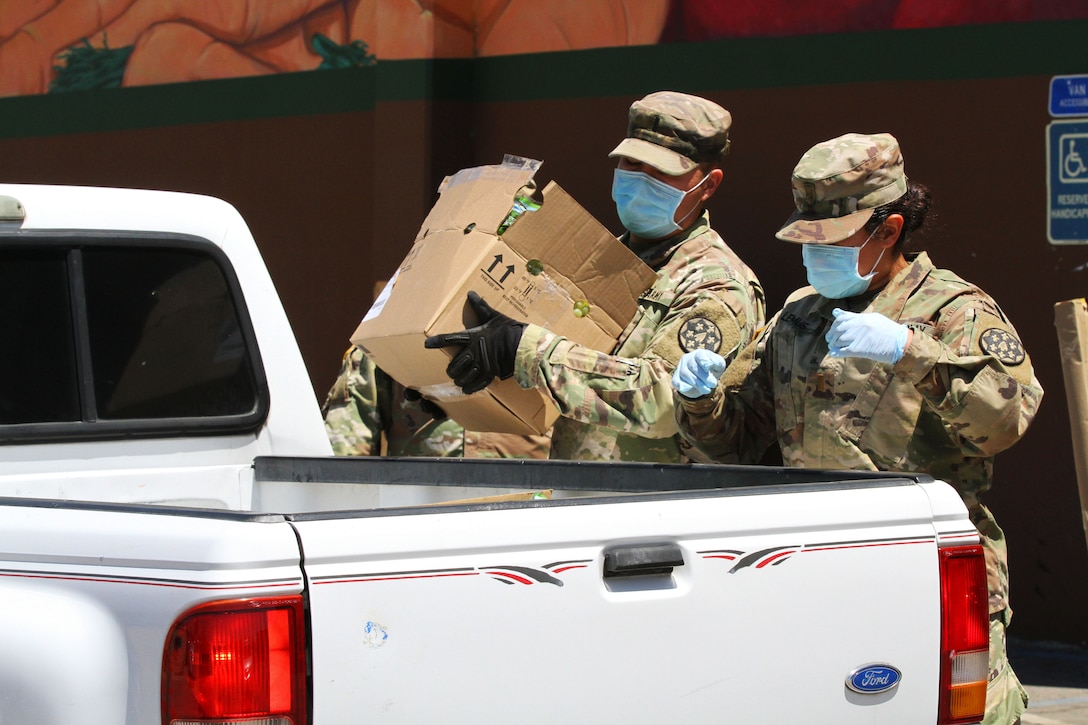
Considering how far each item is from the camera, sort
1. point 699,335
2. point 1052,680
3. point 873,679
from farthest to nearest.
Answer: point 1052,680, point 699,335, point 873,679

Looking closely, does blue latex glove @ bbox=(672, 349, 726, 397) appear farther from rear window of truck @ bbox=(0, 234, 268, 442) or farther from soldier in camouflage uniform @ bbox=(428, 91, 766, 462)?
rear window of truck @ bbox=(0, 234, 268, 442)

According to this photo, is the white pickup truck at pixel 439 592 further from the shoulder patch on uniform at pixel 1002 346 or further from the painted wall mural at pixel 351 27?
the painted wall mural at pixel 351 27

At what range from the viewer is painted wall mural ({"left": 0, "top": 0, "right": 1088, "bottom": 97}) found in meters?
5.45

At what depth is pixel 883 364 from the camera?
3154mm

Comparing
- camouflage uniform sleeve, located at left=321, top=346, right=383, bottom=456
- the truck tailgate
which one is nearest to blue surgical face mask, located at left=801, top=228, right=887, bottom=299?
the truck tailgate

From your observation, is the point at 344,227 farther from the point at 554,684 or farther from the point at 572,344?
the point at 554,684

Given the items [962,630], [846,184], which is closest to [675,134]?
[846,184]

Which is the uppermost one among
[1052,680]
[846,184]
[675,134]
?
[675,134]

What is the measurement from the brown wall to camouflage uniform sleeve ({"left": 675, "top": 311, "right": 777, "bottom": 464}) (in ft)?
5.91

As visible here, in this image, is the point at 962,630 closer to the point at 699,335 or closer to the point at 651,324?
the point at 699,335

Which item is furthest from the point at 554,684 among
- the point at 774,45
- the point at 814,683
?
the point at 774,45

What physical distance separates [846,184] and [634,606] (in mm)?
1640

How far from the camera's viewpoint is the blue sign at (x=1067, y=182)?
16.6 feet

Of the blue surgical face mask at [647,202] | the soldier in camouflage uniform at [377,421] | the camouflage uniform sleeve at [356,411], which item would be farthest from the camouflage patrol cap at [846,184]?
the camouflage uniform sleeve at [356,411]
